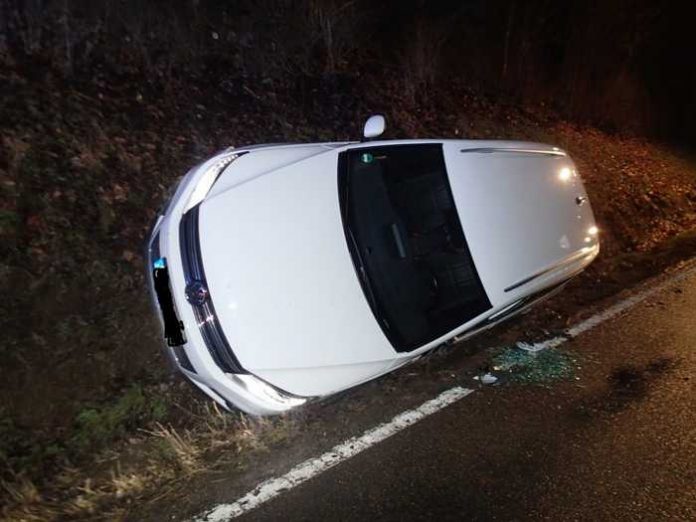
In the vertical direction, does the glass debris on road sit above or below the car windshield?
below

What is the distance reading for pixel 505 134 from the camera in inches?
279

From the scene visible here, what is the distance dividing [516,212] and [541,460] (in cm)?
163

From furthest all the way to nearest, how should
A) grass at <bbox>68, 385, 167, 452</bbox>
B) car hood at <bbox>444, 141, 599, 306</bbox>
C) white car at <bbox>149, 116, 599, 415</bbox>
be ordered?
car hood at <bbox>444, 141, 599, 306</bbox>, grass at <bbox>68, 385, 167, 452</bbox>, white car at <bbox>149, 116, 599, 415</bbox>

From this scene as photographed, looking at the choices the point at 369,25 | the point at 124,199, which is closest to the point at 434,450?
the point at 124,199

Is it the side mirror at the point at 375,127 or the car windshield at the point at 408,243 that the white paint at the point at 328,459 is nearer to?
the car windshield at the point at 408,243

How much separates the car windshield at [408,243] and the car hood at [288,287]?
12cm

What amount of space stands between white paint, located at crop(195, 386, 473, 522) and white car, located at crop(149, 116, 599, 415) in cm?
40

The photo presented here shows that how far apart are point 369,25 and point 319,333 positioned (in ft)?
18.1

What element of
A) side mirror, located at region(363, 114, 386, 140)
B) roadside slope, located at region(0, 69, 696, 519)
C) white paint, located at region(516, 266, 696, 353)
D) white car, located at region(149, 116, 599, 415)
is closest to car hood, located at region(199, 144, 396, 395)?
white car, located at region(149, 116, 599, 415)

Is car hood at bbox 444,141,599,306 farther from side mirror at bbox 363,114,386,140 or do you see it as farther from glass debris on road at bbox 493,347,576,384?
glass debris on road at bbox 493,347,576,384

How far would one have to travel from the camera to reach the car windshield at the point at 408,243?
3.01 m

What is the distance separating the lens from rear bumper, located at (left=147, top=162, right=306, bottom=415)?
8.71 feet

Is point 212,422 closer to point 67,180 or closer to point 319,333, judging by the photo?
point 319,333

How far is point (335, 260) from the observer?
115 inches
